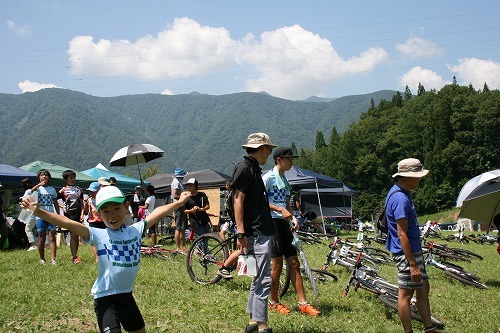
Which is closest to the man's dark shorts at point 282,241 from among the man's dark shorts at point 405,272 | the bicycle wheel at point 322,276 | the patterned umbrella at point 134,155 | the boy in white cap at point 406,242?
the boy in white cap at point 406,242

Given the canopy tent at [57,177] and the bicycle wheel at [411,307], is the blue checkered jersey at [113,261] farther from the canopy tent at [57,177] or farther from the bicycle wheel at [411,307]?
the canopy tent at [57,177]

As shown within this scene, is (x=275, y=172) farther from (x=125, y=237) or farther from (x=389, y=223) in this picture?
(x=125, y=237)

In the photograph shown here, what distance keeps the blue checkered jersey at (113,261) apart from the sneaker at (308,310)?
101 inches

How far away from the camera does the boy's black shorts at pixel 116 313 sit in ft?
11.2

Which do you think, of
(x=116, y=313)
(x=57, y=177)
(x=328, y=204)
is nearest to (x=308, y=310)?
(x=116, y=313)

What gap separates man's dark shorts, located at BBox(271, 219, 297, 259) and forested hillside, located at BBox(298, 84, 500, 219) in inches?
2495

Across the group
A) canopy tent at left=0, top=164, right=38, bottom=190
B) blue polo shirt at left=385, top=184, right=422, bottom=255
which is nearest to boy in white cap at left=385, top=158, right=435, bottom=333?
blue polo shirt at left=385, top=184, right=422, bottom=255

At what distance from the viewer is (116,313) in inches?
137

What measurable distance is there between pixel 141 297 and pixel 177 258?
367 cm

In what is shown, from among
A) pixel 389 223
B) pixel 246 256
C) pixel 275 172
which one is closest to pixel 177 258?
pixel 275 172

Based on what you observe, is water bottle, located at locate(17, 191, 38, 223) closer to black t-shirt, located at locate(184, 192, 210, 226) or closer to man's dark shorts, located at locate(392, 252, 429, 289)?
man's dark shorts, located at locate(392, 252, 429, 289)

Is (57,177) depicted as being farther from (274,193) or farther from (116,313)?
(116,313)

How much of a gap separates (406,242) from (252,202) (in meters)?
1.44

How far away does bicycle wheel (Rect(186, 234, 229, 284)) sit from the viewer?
743 centimetres
